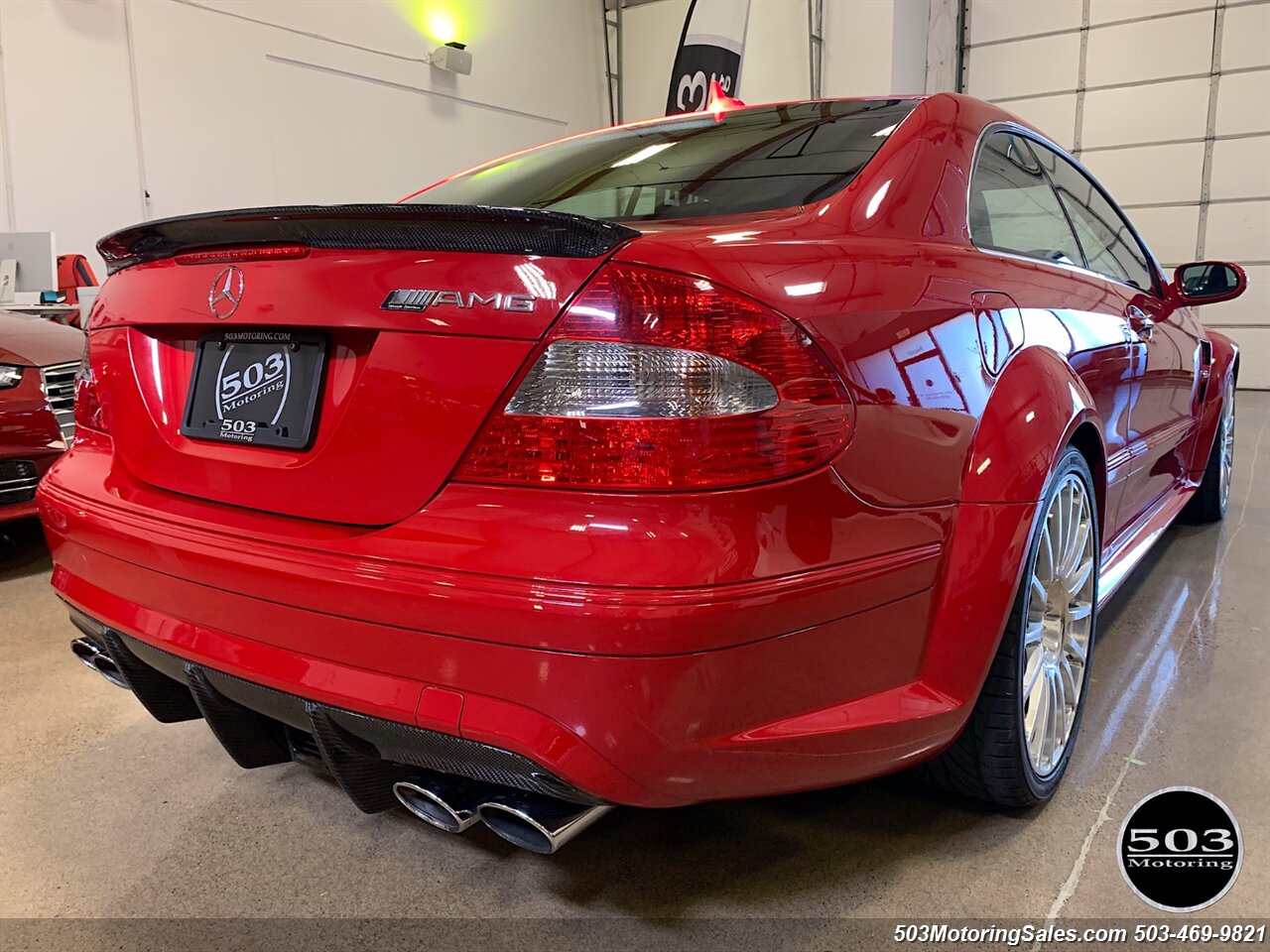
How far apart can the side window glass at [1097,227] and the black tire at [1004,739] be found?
2.86ft

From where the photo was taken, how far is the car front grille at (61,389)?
3.21 meters

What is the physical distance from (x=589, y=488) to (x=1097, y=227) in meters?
2.01

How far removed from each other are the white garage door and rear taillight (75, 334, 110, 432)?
10.8 m

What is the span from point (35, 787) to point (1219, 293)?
328 centimetres

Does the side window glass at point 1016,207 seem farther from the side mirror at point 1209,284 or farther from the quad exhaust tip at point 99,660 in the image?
the quad exhaust tip at point 99,660

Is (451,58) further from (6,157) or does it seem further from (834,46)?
(6,157)

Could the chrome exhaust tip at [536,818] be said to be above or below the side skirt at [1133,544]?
below

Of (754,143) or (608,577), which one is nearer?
(608,577)

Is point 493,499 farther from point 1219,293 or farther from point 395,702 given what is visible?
point 1219,293

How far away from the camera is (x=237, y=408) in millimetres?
1207

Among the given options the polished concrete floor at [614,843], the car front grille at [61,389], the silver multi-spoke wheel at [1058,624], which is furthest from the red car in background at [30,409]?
the silver multi-spoke wheel at [1058,624]

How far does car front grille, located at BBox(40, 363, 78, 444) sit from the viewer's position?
3.21 metres

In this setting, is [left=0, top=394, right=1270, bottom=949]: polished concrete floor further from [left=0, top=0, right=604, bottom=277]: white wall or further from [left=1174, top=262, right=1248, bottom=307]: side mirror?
[left=0, top=0, right=604, bottom=277]: white wall

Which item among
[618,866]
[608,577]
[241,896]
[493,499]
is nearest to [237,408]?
[493,499]
